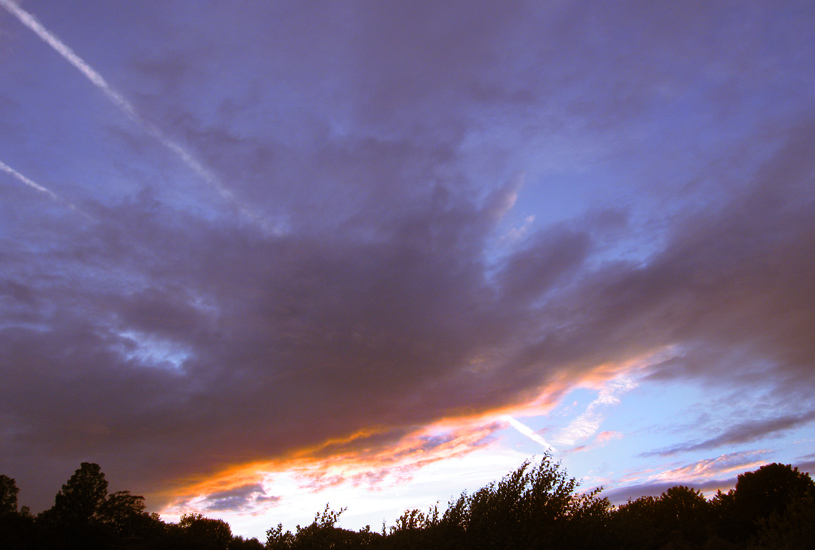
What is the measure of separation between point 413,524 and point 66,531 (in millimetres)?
55939

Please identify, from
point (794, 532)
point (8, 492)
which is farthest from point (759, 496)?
point (8, 492)

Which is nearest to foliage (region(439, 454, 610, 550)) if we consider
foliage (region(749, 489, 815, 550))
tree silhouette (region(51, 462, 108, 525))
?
foliage (region(749, 489, 815, 550))

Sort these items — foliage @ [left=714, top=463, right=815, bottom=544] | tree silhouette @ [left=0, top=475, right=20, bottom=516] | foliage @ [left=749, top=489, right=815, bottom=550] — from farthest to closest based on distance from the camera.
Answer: tree silhouette @ [left=0, top=475, right=20, bottom=516] < foliage @ [left=714, top=463, right=815, bottom=544] < foliage @ [left=749, top=489, right=815, bottom=550]

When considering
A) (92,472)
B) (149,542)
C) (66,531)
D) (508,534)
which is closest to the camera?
(508,534)

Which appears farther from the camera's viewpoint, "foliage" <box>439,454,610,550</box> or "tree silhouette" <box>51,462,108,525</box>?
"tree silhouette" <box>51,462,108,525</box>

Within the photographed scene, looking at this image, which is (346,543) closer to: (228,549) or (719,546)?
(719,546)

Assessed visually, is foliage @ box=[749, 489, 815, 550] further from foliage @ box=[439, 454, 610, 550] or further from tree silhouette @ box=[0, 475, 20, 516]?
tree silhouette @ box=[0, 475, 20, 516]

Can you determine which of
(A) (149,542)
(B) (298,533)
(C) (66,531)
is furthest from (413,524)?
(A) (149,542)

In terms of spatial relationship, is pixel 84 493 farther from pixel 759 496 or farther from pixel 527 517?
pixel 759 496

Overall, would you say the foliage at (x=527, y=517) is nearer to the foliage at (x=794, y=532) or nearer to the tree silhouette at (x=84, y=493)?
the foliage at (x=794, y=532)

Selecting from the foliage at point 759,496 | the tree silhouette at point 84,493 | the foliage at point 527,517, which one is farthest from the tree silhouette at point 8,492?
the foliage at point 759,496

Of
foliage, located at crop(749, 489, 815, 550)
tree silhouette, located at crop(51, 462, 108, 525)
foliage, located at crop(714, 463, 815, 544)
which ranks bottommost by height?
foliage, located at crop(749, 489, 815, 550)

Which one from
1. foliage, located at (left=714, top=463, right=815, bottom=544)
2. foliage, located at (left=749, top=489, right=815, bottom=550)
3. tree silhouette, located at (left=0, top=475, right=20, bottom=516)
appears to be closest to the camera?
foliage, located at (left=749, top=489, right=815, bottom=550)

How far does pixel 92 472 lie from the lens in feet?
343
